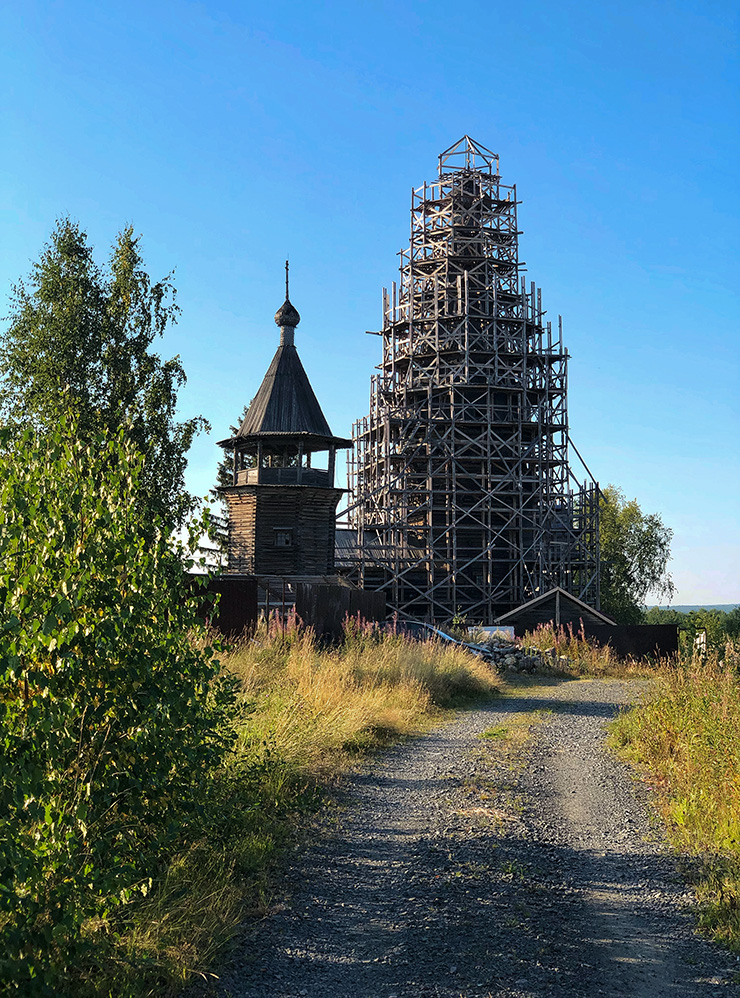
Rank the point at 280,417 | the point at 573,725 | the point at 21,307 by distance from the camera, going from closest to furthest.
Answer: the point at 573,725 < the point at 21,307 < the point at 280,417

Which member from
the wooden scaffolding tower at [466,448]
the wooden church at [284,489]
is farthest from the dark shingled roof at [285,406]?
the wooden scaffolding tower at [466,448]

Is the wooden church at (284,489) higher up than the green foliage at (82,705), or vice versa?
the wooden church at (284,489)

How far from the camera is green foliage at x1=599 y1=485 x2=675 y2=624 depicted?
64.5m

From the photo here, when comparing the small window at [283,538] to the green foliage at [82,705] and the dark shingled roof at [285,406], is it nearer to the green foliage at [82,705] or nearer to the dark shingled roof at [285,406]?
the dark shingled roof at [285,406]

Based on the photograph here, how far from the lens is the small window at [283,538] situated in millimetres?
32719

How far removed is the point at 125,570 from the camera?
459 cm

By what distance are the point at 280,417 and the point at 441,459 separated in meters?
14.6

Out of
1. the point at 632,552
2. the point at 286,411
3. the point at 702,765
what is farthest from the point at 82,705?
the point at 632,552

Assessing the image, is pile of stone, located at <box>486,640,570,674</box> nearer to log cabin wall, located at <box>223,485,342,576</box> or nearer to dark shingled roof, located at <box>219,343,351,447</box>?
log cabin wall, located at <box>223,485,342,576</box>

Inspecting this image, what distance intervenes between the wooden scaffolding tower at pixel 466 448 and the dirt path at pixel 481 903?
109ft

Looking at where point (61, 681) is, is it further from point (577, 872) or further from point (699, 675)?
point (699, 675)

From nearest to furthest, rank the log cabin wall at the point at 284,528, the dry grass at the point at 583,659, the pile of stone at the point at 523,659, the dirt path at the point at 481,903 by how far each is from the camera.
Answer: the dirt path at the point at 481,903 → the dry grass at the point at 583,659 → the pile of stone at the point at 523,659 → the log cabin wall at the point at 284,528

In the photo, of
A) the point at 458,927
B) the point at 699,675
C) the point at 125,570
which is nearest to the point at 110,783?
the point at 125,570

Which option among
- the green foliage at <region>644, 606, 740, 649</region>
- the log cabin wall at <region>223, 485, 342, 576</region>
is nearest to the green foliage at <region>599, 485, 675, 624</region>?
the green foliage at <region>644, 606, 740, 649</region>
